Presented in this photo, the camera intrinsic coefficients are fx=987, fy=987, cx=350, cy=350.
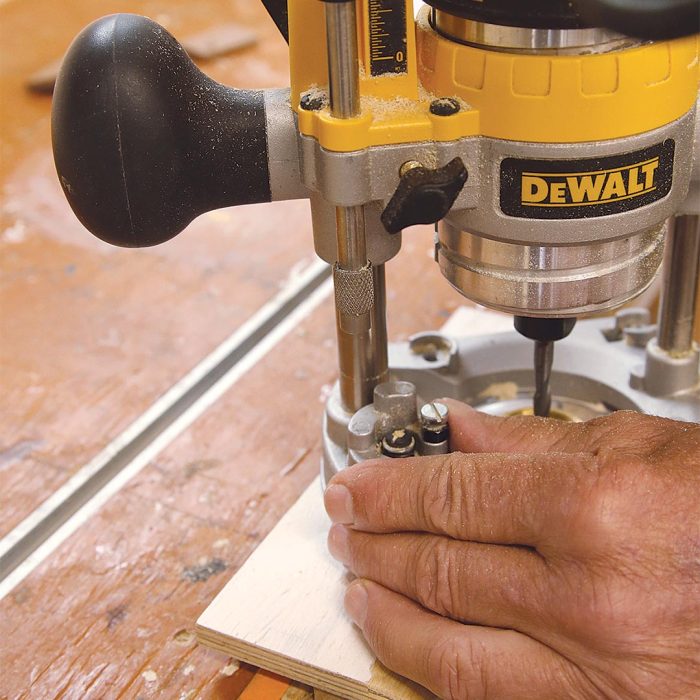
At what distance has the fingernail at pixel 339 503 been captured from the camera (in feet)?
2.28

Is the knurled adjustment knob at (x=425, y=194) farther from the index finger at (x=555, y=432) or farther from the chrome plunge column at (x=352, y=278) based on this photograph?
the index finger at (x=555, y=432)

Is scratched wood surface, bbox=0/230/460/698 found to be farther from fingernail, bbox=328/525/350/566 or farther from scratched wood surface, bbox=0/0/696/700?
fingernail, bbox=328/525/350/566

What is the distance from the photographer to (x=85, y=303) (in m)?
1.14

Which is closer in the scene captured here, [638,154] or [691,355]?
[638,154]

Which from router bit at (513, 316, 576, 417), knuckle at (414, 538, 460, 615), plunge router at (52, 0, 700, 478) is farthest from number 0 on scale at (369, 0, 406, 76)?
knuckle at (414, 538, 460, 615)

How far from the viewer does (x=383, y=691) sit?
0.67 metres

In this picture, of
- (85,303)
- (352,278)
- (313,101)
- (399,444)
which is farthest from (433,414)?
(85,303)

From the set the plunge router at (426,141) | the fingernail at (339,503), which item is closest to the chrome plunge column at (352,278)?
the plunge router at (426,141)

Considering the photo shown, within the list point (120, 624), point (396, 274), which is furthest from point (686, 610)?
point (396, 274)

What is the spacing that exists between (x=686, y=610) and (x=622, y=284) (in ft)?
0.67

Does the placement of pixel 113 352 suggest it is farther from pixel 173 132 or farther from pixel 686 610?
pixel 686 610

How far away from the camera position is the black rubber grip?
0.59 m

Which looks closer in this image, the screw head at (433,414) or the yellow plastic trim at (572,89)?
the yellow plastic trim at (572,89)

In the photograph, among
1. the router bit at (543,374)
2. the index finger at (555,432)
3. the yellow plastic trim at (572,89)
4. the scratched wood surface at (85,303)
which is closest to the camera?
the yellow plastic trim at (572,89)
